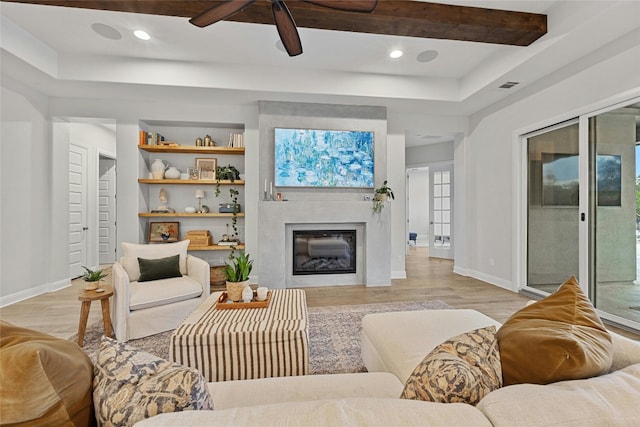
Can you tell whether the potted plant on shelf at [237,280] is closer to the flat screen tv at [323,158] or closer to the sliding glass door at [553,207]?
the flat screen tv at [323,158]

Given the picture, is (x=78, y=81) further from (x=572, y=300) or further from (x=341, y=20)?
(x=572, y=300)

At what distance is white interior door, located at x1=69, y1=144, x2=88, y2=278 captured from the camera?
5.04 meters

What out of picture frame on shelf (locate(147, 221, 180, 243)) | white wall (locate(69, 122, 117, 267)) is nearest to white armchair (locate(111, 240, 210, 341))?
picture frame on shelf (locate(147, 221, 180, 243))

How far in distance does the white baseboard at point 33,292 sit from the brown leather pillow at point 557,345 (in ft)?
A: 16.9

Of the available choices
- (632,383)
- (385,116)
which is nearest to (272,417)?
(632,383)

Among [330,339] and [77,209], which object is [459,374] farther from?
[77,209]

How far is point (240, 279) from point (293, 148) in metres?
2.56

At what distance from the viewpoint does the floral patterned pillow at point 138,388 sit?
2.33ft

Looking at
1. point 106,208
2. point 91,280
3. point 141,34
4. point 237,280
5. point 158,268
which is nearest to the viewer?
point 237,280

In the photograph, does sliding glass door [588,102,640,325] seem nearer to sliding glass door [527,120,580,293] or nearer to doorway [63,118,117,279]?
sliding glass door [527,120,580,293]

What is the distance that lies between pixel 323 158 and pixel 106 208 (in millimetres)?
5049

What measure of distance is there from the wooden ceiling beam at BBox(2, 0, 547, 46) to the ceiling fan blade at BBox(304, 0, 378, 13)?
0.74m

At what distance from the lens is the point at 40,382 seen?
646 mm

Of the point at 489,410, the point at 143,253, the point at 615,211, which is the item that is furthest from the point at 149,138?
the point at 615,211
